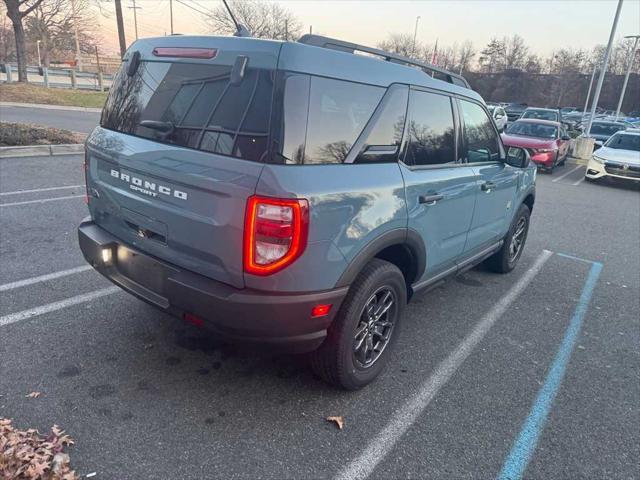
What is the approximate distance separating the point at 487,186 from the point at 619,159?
11140 millimetres

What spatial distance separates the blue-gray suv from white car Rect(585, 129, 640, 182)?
11634 millimetres

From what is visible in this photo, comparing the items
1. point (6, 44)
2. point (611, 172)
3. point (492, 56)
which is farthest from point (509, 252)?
point (492, 56)

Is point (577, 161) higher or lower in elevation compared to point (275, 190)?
lower

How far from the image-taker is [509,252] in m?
5.21

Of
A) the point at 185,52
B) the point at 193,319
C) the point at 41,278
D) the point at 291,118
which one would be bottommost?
the point at 41,278

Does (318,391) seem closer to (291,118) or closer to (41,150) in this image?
(291,118)

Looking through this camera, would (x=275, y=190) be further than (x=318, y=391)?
No

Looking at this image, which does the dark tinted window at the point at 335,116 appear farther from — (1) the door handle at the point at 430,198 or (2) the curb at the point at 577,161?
(2) the curb at the point at 577,161

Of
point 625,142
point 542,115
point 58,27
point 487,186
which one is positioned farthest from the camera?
point 58,27

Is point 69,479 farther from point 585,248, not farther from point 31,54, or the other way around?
point 31,54

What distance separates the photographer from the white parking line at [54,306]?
3371 mm

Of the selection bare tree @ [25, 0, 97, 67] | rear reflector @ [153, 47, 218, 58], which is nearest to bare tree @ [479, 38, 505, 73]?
bare tree @ [25, 0, 97, 67]

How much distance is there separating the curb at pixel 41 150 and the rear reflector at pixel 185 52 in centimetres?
781

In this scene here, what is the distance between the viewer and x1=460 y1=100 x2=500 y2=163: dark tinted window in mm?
3818
